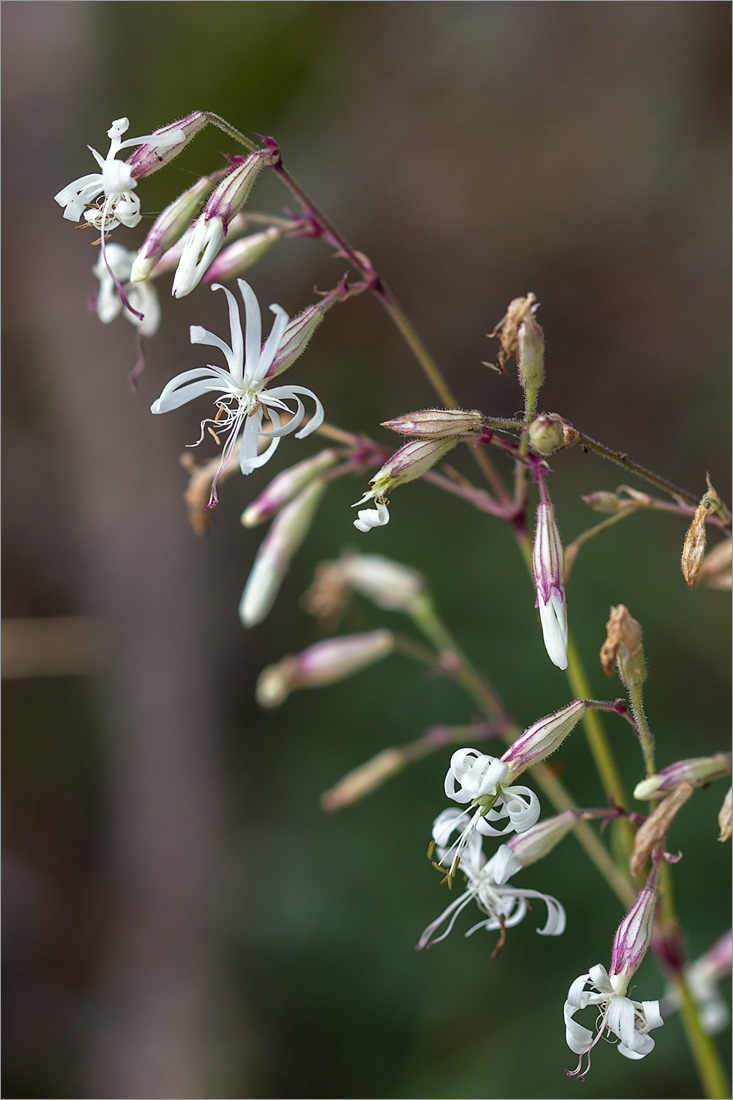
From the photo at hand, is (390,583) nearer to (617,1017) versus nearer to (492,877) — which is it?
(492,877)

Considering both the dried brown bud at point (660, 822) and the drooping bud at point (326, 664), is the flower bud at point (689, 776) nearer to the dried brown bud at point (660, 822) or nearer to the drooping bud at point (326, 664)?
the dried brown bud at point (660, 822)

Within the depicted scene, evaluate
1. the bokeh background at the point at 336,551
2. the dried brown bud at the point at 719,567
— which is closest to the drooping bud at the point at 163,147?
the dried brown bud at the point at 719,567

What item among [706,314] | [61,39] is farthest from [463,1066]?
[61,39]

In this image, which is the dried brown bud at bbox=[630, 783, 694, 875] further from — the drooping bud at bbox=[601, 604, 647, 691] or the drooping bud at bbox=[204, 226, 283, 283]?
the drooping bud at bbox=[204, 226, 283, 283]

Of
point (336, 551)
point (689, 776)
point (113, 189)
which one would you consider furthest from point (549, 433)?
point (336, 551)

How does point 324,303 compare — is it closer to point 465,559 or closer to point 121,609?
point 465,559
